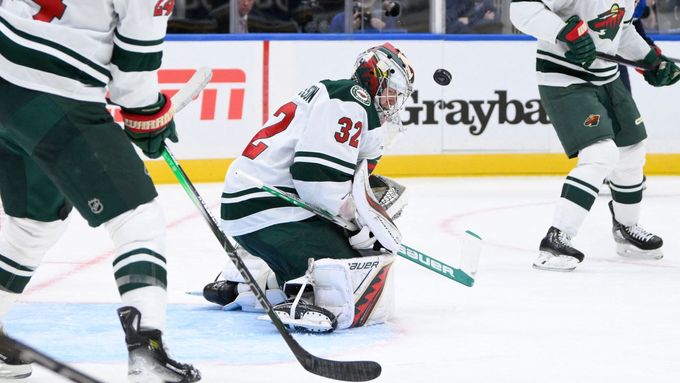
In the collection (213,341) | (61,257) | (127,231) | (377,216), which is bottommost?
(61,257)

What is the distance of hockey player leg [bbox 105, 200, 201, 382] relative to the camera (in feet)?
7.28

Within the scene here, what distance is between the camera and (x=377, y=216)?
10.5 ft

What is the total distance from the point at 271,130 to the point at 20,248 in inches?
37.8

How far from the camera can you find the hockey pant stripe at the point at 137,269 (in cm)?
225

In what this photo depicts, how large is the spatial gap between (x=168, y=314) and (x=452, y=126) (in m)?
3.77

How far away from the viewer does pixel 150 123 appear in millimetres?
2379

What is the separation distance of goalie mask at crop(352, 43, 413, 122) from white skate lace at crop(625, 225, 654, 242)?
1612 mm

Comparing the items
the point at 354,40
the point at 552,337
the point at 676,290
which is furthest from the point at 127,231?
the point at 354,40

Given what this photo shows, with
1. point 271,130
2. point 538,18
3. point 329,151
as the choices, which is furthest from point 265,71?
point 329,151

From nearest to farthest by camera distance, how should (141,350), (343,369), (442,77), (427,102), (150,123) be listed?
(141,350) < (150,123) < (343,369) < (442,77) < (427,102)

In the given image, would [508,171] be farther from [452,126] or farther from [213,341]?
[213,341]

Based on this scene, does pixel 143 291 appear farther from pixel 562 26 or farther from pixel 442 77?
pixel 562 26

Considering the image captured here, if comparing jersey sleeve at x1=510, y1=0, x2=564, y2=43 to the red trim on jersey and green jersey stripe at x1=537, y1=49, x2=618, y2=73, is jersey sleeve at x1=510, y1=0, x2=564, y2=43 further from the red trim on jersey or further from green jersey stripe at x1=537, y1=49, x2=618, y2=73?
the red trim on jersey

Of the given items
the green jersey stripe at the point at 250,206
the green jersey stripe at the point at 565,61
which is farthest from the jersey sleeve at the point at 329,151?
the green jersey stripe at the point at 565,61
